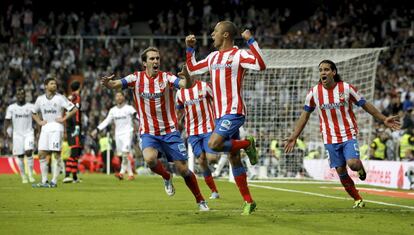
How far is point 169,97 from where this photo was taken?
1227cm

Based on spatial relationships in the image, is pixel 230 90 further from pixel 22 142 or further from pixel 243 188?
pixel 22 142

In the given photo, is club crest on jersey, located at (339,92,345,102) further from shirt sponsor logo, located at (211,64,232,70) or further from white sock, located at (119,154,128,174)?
white sock, located at (119,154,128,174)

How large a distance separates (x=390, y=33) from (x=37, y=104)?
2034 centimetres

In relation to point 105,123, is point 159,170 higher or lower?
lower

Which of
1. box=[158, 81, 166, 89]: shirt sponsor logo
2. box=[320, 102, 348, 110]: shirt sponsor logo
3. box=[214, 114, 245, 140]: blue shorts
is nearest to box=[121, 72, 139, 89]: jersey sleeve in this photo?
box=[158, 81, 166, 89]: shirt sponsor logo

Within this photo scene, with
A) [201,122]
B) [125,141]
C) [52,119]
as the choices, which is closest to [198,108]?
[201,122]

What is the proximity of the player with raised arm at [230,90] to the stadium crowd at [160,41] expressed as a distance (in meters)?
19.7

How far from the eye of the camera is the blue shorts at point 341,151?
12797 millimetres

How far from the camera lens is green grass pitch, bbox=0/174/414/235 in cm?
926

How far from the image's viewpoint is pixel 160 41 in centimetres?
3759

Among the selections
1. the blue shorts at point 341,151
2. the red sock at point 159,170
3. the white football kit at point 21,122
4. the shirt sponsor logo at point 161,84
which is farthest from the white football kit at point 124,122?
the shirt sponsor logo at point 161,84

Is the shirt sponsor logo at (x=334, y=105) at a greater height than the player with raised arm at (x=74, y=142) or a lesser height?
greater

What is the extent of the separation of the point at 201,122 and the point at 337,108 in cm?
314

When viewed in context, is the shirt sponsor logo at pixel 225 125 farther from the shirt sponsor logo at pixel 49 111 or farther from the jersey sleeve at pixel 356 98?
the shirt sponsor logo at pixel 49 111
